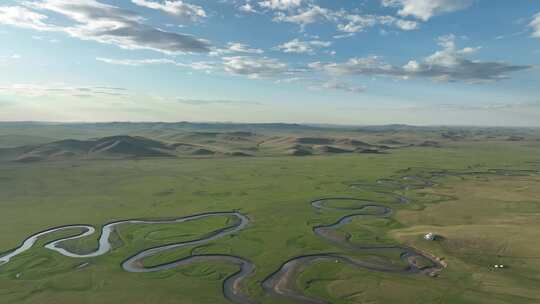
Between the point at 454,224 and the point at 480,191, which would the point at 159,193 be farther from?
the point at 480,191

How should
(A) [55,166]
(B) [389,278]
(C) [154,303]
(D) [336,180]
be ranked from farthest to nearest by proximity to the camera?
(A) [55,166] < (D) [336,180] < (B) [389,278] < (C) [154,303]

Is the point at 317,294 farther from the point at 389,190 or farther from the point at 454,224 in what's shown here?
the point at 389,190

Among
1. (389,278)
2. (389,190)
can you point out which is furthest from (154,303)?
(389,190)

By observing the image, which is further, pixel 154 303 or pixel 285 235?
pixel 285 235

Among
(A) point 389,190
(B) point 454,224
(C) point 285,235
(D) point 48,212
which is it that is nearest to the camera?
(C) point 285,235

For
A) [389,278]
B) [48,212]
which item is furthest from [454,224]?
[48,212]

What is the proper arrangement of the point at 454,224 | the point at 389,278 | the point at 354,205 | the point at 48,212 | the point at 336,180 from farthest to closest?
1. the point at 336,180
2. the point at 354,205
3. the point at 48,212
4. the point at 454,224
5. the point at 389,278
